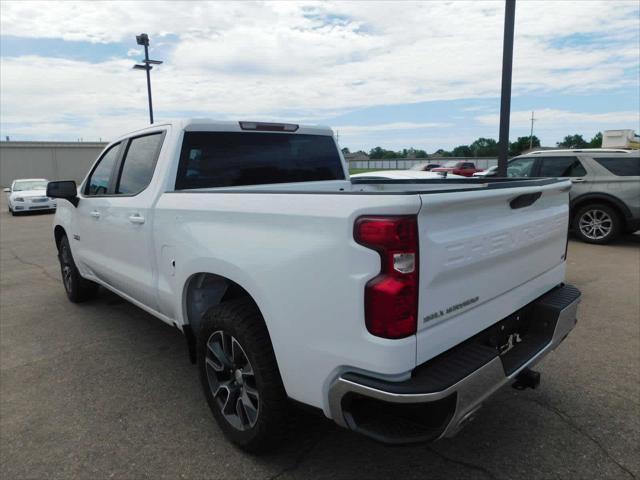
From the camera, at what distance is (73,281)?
5.42 meters

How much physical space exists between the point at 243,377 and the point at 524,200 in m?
1.75

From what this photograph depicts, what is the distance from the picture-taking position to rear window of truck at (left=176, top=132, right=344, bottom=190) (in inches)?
132

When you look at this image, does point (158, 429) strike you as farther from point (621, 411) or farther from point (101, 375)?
point (621, 411)

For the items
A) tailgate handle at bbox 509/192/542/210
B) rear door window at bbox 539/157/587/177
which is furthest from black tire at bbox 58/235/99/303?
rear door window at bbox 539/157/587/177

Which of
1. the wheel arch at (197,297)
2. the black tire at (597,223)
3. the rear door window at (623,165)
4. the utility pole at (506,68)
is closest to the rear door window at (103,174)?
the wheel arch at (197,297)

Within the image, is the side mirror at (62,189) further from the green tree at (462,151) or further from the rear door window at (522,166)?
the green tree at (462,151)

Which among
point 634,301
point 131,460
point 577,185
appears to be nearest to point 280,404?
point 131,460

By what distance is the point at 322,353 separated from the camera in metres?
2.01

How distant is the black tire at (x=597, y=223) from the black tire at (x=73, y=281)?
8540 millimetres

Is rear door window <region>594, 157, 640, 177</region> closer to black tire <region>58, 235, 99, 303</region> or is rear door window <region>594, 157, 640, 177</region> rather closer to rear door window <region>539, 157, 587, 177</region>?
rear door window <region>539, 157, 587, 177</region>

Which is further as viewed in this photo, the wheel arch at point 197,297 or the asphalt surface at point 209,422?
the wheel arch at point 197,297

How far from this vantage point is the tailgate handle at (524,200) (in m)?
2.35

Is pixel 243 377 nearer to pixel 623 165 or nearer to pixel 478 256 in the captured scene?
pixel 478 256

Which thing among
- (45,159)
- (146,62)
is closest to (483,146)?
(45,159)
